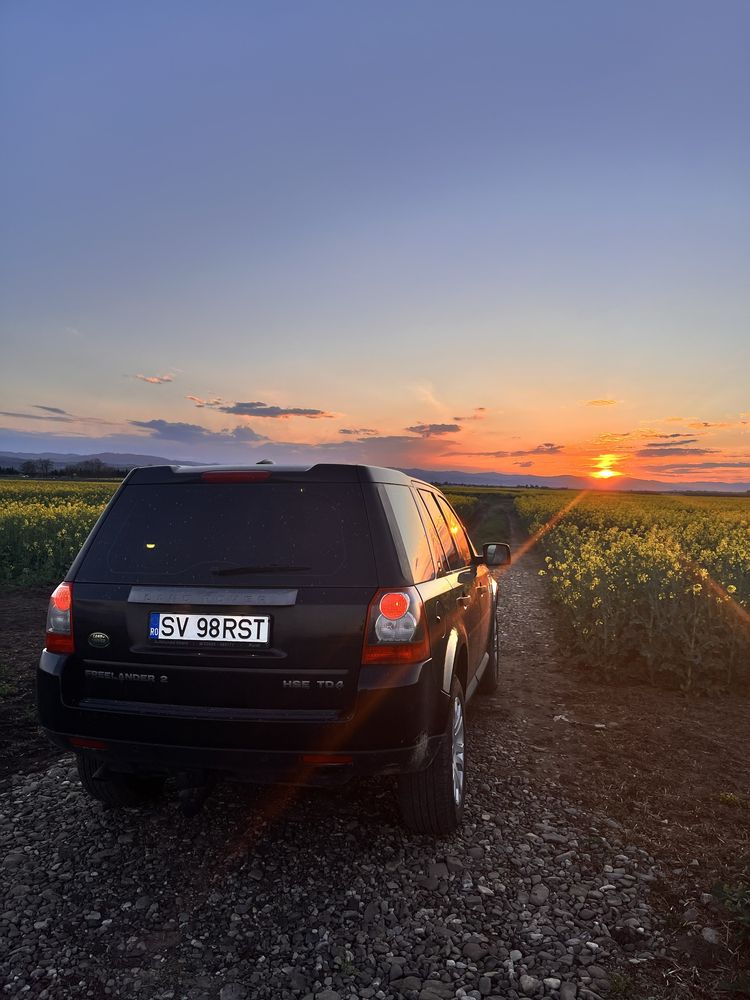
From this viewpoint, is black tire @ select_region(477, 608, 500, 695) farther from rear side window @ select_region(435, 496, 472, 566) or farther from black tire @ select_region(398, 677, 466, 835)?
black tire @ select_region(398, 677, 466, 835)

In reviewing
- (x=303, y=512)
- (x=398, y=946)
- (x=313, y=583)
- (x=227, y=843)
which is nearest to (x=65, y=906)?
(x=227, y=843)

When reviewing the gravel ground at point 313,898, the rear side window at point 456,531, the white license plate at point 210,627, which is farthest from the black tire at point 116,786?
the rear side window at point 456,531

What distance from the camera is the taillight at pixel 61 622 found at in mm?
3525

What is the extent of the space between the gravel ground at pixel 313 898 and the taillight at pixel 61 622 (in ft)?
3.66

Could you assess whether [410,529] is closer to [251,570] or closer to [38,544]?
[251,570]

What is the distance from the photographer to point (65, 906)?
3.15 m

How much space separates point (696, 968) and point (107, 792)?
10.4 feet

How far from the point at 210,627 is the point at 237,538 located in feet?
1.51

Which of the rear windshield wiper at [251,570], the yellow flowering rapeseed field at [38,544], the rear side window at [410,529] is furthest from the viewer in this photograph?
the yellow flowering rapeseed field at [38,544]

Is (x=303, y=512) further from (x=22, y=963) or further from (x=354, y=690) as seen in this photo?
(x=22, y=963)

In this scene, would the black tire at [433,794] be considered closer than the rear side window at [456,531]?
Yes

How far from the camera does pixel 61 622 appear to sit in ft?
11.7

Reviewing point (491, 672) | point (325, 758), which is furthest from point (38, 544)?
point (325, 758)

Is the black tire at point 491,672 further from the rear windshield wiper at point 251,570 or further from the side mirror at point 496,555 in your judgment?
the rear windshield wiper at point 251,570
